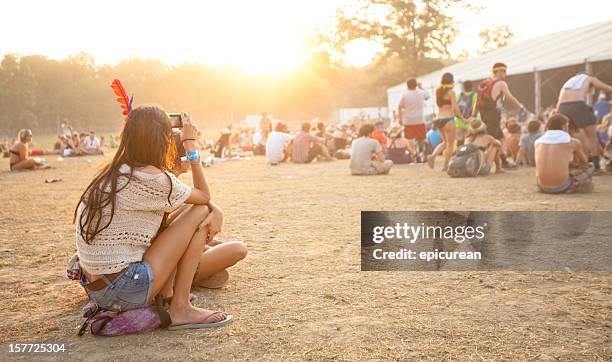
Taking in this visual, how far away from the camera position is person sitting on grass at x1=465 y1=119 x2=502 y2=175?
9883 mm

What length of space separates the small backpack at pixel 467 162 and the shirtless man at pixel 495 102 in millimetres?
848

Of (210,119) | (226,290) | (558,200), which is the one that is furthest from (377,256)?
(210,119)

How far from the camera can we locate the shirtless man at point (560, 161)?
22.9 ft

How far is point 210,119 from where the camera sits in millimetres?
72562

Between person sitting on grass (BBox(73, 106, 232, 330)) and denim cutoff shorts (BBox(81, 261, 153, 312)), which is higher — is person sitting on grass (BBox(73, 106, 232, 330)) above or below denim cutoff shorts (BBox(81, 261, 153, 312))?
above

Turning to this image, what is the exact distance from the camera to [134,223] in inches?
114

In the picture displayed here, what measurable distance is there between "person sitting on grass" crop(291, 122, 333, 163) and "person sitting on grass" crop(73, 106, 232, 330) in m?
12.4

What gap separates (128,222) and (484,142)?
8224mm

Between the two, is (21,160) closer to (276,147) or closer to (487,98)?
(276,147)

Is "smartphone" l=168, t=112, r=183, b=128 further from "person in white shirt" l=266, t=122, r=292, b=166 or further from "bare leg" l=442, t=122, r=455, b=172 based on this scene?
"person in white shirt" l=266, t=122, r=292, b=166

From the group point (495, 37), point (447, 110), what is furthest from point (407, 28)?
point (447, 110)

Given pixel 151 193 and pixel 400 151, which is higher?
pixel 400 151

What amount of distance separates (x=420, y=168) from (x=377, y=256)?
813 cm

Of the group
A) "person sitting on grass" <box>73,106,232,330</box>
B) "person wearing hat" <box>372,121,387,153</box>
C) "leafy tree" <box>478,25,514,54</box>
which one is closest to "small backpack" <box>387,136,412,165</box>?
"person wearing hat" <box>372,121,387,153</box>
